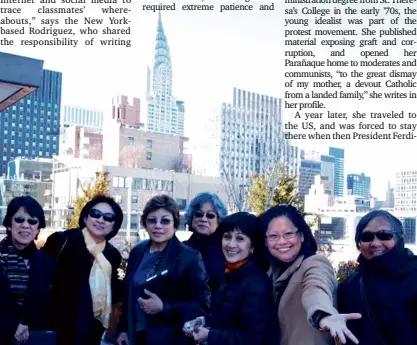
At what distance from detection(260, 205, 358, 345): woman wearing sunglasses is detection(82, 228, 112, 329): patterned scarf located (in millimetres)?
1205

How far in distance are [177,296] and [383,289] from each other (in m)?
1.20

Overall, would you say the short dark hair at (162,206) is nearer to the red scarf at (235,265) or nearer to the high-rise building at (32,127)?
the red scarf at (235,265)

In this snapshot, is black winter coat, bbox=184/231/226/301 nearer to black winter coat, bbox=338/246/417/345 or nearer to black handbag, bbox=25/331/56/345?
black handbag, bbox=25/331/56/345

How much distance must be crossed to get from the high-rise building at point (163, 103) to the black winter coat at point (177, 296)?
135 m

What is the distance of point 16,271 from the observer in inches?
120

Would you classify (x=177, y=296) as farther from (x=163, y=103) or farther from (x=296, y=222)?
(x=163, y=103)

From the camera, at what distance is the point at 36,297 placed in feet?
10.1

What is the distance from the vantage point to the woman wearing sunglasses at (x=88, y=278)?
3.19m

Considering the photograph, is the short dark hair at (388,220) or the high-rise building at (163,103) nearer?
the short dark hair at (388,220)

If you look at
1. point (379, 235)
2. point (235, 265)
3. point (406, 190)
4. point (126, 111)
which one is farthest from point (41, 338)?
point (126, 111)

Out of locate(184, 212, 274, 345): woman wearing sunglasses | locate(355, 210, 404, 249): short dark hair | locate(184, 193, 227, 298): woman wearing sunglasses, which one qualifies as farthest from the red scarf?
locate(184, 193, 227, 298): woman wearing sunglasses

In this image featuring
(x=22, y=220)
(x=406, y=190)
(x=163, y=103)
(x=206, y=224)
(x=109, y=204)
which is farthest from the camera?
(x=163, y=103)

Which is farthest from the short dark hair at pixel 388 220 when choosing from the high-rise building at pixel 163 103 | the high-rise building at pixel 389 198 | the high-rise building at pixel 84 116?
the high-rise building at pixel 84 116

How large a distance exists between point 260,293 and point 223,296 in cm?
19
